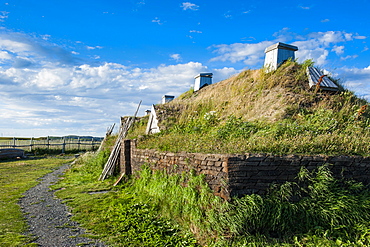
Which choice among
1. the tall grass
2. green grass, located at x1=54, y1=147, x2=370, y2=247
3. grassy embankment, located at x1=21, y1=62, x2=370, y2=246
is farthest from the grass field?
the tall grass

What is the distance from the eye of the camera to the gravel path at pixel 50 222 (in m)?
4.83

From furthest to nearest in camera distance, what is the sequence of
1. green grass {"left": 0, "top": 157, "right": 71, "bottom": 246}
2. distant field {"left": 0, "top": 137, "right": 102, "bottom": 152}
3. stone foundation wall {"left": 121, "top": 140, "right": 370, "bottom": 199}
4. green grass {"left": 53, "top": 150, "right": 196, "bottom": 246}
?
distant field {"left": 0, "top": 137, "right": 102, "bottom": 152} < green grass {"left": 0, "top": 157, "right": 71, "bottom": 246} < green grass {"left": 53, "top": 150, "right": 196, "bottom": 246} < stone foundation wall {"left": 121, "top": 140, "right": 370, "bottom": 199}

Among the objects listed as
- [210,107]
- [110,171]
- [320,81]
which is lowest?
[110,171]

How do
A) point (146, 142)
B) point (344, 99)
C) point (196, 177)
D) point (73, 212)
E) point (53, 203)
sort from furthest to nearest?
point (344, 99) → point (146, 142) → point (53, 203) → point (73, 212) → point (196, 177)

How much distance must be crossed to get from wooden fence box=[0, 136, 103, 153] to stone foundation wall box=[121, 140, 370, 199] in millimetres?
21007

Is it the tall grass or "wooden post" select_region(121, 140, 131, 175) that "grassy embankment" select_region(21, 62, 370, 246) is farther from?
"wooden post" select_region(121, 140, 131, 175)

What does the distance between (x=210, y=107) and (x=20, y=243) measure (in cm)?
819

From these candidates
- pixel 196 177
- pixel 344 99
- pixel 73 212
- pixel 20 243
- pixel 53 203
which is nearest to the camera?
pixel 20 243

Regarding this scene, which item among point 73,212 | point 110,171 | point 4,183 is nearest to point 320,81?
point 110,171

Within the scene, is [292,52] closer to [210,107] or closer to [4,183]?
[210,107]

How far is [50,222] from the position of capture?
578 centimetres

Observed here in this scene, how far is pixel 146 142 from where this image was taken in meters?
8.42

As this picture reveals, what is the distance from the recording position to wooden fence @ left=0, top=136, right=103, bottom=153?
73.4 feet


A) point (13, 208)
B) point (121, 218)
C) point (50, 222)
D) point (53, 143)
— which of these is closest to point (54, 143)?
point (53, 143)
